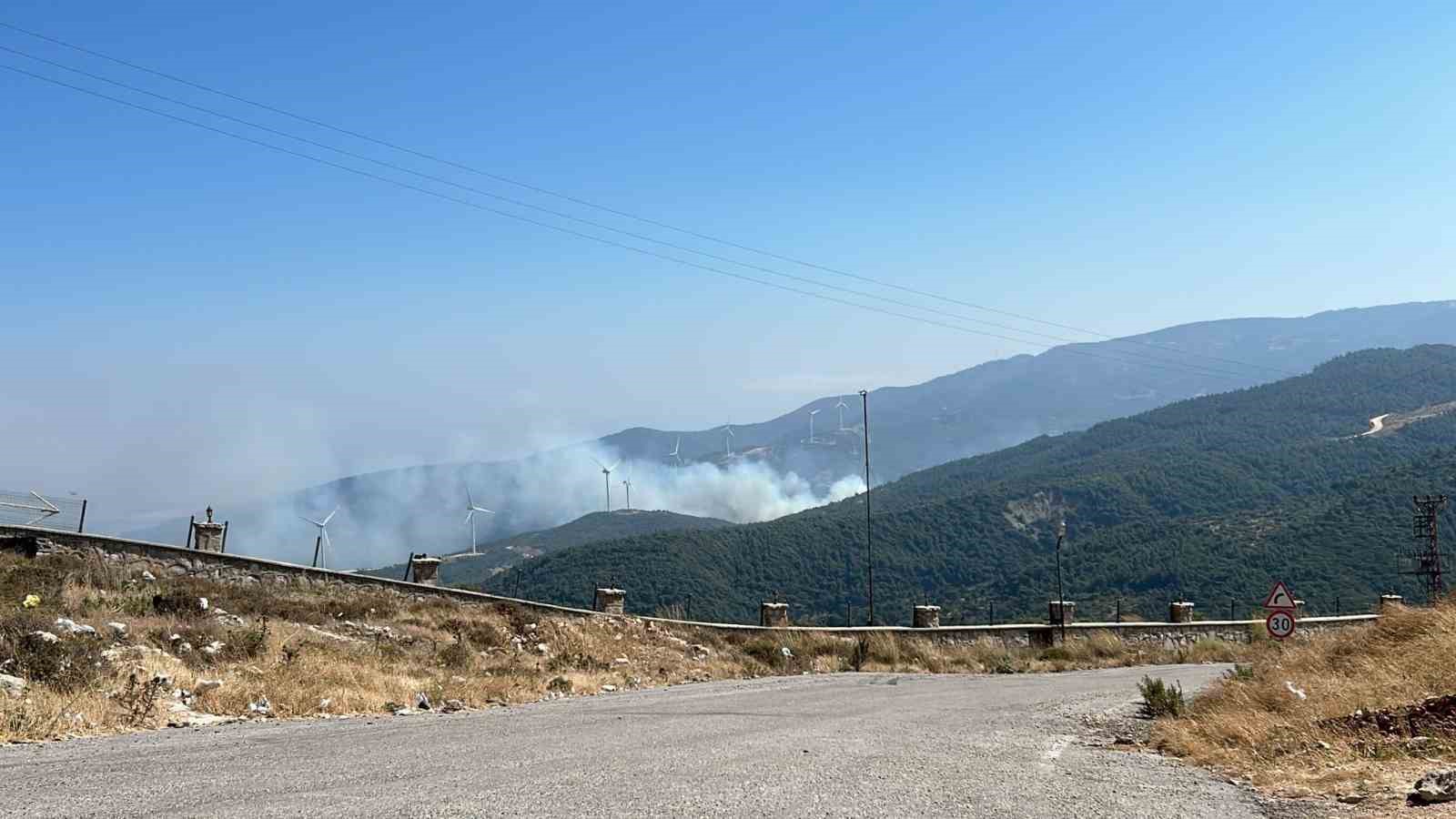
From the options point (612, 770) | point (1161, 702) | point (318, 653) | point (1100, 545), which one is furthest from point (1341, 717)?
point (1100, 545)

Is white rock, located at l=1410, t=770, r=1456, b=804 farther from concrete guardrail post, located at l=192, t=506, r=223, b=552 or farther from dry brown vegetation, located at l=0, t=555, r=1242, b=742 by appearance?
concrete guardrail post, located at l=192, t=506, r=223, b=552

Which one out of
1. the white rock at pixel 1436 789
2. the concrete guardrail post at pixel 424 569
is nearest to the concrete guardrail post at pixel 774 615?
the concrete guardrail post at pixel 424 569

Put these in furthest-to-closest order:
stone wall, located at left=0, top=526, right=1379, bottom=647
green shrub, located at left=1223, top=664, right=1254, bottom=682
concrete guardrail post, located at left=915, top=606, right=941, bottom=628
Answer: concrete guardrail post, located at left=915, top=606, right=941, bottom=628
stone wall, located at left=0, top=526, right=1379, bottom=647
green shrub, located at left=1223, top=664, right=1254, bottom=682

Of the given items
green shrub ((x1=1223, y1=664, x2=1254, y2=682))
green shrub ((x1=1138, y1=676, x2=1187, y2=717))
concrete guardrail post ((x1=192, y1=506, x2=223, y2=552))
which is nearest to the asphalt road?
green shrub ((x1=1138, y1=676, x2=1187, y2=717))

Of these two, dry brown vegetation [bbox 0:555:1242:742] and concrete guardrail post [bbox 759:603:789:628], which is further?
concrete guardrail post [bbox 759:603:789:628]

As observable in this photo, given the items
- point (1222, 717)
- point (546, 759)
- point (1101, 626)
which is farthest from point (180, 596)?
point (1101, 626)

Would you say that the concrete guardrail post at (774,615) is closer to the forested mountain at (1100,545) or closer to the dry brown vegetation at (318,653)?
the dry brown vegetation at (318,653)

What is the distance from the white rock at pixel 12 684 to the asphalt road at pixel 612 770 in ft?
6.78

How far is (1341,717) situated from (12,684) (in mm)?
16468

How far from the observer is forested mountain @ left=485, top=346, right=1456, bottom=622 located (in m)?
110

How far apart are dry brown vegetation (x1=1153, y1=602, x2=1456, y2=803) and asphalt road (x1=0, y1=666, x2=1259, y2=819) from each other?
847mm

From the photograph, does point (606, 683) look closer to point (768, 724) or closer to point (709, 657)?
point (709, 657)

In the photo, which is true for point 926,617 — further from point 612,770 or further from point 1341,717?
point 612,770

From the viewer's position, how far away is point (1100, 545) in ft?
477
